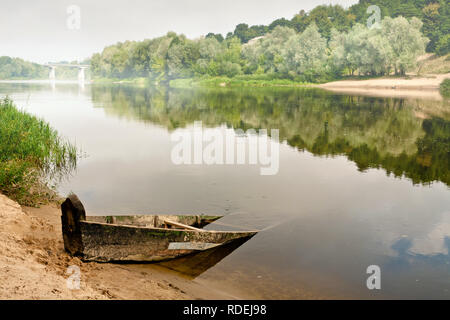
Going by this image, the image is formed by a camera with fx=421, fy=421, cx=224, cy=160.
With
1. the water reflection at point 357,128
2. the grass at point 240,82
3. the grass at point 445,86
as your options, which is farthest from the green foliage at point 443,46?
the water reflection at point 357,128

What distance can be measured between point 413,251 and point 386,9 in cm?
13439

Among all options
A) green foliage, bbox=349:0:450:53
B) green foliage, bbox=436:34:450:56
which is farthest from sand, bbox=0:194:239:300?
green foliage, bbox=349:0:450:53

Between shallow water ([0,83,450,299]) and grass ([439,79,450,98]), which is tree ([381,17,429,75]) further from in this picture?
shallow water ([0,83,450,299])

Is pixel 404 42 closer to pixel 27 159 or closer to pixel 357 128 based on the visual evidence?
pixel 357 128

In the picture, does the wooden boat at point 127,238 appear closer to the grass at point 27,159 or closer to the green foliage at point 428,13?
the grass at point 27,159

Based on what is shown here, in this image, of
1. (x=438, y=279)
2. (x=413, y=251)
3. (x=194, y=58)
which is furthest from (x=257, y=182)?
(x=194, y=58)

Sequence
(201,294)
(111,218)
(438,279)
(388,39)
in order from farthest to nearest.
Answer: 1. (388,39)
2. (111,218)
3. (438,279)
4. (201,294)

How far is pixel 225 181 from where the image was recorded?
18625mm

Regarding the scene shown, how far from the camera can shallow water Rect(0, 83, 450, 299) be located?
10270 millimetres

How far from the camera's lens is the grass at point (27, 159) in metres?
13.5

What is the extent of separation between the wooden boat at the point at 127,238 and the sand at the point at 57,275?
265 millimetres

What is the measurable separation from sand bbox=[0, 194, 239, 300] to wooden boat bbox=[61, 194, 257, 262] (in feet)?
0.87

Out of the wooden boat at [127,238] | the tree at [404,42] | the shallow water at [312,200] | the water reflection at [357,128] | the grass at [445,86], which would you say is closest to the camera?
the wooden boat at [127,238]

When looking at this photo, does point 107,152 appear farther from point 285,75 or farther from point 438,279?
point 285,75
